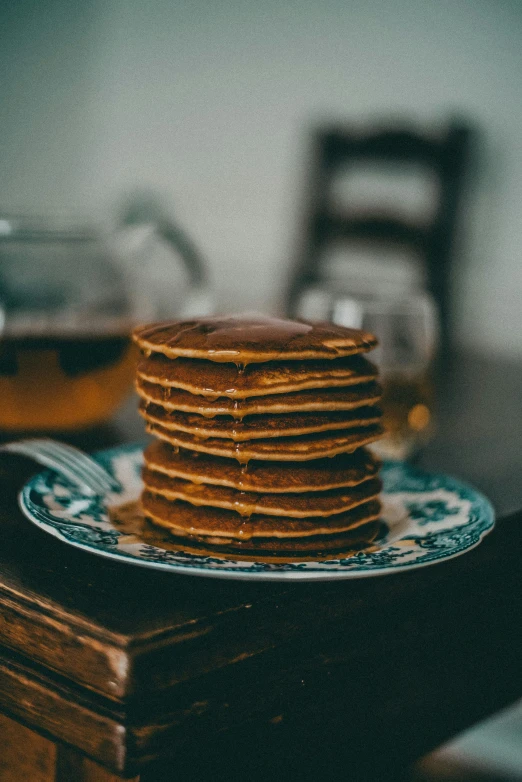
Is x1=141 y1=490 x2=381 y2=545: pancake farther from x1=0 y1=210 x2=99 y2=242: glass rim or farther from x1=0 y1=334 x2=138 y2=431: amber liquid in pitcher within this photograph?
x1=0 y1=210 x2=99 y2=242: glass rim

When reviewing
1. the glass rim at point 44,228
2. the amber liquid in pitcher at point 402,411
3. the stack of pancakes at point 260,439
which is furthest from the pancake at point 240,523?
the glass rim at point 44,228

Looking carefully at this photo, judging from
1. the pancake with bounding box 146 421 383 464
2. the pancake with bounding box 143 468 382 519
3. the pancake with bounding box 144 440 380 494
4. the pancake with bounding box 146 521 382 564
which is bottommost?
the pancake with bounding box 146 521 382 564

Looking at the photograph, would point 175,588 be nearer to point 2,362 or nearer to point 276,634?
point 276,634

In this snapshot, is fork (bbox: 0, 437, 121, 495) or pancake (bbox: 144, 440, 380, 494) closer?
pancake (bbox: 144, 440, 380, 494)

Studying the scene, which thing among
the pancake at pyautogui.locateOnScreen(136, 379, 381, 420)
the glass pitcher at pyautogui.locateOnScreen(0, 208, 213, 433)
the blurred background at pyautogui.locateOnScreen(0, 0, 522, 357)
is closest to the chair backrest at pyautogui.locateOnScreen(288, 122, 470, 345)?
the blurred background at pyautogui.locateOnScreen(0, 0, 522, 357)

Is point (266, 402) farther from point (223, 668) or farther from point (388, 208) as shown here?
point (388, 208)

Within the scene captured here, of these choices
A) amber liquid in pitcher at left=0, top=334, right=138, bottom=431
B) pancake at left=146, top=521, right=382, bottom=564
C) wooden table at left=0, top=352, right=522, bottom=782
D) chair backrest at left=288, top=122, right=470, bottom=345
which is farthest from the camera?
chair backrest at left=288, top=122, right=470, bottom=345

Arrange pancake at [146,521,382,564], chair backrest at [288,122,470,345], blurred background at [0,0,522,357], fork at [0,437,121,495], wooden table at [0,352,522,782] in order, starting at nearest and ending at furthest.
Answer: wooden table at [0,352,522,782], pancake at [146,521,382,564], fork at [0,437,121,495], chair backrest at [288,122,470,345], blurred background at [0,0,522,357]
